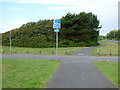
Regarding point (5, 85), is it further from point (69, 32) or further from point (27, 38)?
point (27, 38)

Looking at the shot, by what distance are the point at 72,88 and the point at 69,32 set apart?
3139 centimetres

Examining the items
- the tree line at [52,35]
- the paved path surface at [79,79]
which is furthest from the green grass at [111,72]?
the tree line at [52,35]

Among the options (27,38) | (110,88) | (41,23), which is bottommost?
(110,88)

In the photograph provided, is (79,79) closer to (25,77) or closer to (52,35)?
(25,77)

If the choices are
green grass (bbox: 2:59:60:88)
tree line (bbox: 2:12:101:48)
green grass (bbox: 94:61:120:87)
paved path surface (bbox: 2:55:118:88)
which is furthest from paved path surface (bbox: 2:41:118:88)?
tree line (bbox: 2:12:101:48)

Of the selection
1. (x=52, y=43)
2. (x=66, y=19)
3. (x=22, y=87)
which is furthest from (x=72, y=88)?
(x=66, y=19)

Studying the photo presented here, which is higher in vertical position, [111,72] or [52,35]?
[52,35]

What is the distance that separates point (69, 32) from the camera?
36.1 meters

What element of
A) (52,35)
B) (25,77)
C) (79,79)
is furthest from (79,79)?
(52,35)

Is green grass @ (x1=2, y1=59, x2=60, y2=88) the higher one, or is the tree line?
the tree line

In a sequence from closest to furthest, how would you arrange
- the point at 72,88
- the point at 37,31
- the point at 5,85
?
the point at 72,88, the point at 5,85, the point at 37,31

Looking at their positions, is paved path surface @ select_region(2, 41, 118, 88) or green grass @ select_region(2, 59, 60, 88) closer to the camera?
paved path surface @ select_region(2, 41, 118, 88)

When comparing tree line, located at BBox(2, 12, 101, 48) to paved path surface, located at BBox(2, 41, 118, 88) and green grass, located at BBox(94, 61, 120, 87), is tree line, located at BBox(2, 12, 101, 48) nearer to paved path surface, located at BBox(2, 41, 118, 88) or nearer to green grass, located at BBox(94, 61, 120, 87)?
green grass, located at BBox(94, 61, 120, 87)

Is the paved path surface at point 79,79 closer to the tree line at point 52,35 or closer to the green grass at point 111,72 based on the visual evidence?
the green grass at point 111,72
